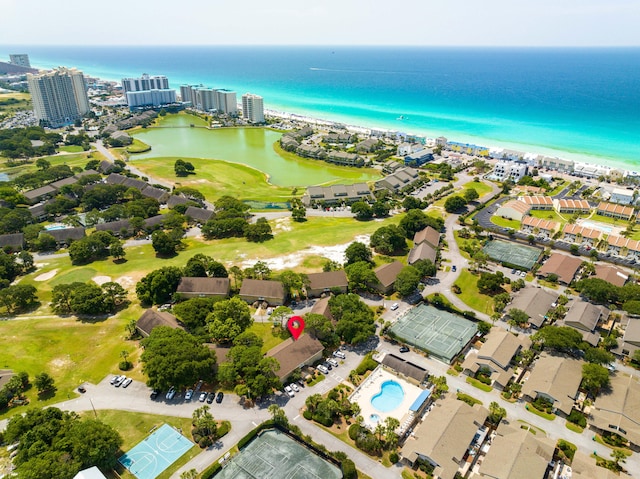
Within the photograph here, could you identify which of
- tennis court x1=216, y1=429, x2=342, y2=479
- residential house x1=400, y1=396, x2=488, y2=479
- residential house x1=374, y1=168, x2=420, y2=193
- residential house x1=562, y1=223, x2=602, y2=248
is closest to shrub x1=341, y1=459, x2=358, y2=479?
tennis court x1=216, y1=429, x2=342, y2=479

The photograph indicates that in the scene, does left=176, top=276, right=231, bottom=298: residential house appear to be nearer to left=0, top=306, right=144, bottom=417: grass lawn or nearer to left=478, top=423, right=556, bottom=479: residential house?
left=0, top=306, right=144, bottom=417: grass lawn

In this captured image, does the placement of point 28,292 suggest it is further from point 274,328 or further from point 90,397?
point 274,328

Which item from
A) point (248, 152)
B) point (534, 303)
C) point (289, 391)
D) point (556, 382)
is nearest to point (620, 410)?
point (556, 382)

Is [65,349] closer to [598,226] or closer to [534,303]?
[534,303]

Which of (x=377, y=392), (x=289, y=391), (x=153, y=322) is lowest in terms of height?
(x=289, y=391)

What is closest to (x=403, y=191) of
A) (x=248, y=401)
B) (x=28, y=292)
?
(x=248, y=401)

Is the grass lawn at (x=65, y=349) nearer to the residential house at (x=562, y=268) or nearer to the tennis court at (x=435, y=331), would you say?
the tennis court at (x=435, y=331)
